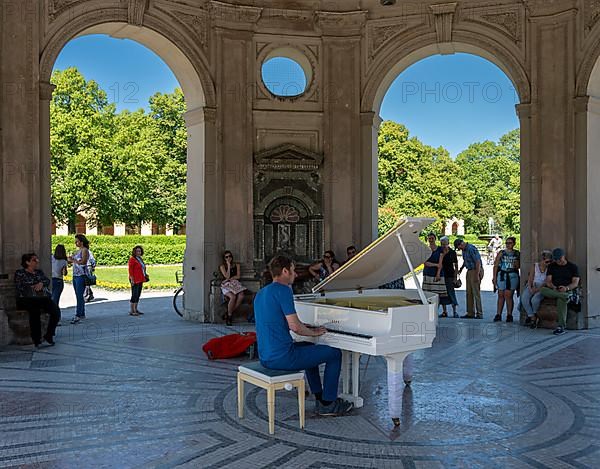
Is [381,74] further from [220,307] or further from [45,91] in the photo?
[45,91]

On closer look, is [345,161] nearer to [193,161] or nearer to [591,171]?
[193,161]

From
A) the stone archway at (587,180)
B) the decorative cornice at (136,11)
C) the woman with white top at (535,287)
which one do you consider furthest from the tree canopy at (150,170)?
the woman with white top at (535,287)

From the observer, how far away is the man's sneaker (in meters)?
5.95

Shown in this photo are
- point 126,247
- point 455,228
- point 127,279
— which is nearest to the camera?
point 127,279

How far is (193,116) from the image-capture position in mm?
12305

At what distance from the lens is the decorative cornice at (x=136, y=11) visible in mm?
11117

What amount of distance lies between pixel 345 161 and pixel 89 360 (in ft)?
20.7

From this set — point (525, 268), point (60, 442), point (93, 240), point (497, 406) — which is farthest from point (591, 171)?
point (93, 240)

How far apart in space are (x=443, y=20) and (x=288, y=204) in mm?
4615

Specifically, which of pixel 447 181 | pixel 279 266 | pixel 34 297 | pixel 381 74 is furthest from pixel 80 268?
pixel 447 181

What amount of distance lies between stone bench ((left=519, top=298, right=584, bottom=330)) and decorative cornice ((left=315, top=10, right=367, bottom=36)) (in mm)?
6259

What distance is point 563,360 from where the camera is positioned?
8.51 m

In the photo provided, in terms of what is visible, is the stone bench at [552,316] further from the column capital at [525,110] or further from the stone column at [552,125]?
the column capital at [525,110]

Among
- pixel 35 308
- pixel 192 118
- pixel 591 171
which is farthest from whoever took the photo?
pixel 192 118
